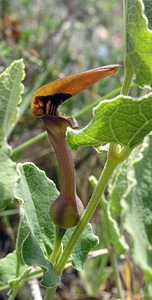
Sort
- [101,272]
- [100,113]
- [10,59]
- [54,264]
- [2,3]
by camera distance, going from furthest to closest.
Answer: [2,3]
[10,59]
[101,272]
[54,264]
[100,113]

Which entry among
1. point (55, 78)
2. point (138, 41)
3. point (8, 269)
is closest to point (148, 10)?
point (138, 41)

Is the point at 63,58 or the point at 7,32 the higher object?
the point at 7,32

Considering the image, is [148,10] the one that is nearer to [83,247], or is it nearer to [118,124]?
[118,124]

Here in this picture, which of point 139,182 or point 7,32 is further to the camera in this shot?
point 7,32

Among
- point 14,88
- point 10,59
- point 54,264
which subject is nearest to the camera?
point 54,264

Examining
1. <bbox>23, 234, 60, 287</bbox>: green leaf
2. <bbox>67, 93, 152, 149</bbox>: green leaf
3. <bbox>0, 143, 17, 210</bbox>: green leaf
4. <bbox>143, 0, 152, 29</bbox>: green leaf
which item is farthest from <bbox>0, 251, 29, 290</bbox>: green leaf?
<bbox>143, 0, 152, 29</bbox>: green leaf

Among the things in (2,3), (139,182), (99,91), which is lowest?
(99,91)

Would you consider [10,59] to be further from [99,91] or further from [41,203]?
[41,203]

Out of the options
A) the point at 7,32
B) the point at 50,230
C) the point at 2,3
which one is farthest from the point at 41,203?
the point at 2,3
